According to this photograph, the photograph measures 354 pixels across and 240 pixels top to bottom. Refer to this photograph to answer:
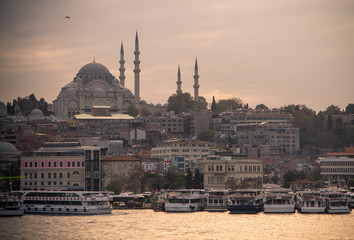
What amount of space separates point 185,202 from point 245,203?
5180 mm

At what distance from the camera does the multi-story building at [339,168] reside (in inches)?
4595

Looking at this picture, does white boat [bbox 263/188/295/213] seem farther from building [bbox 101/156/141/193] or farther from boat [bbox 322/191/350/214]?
building [bbox 101/156/141/193]

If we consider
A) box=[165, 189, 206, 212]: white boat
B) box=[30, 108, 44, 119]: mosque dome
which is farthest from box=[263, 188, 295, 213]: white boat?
box=[30, 108, 44, 119]: mosque dome

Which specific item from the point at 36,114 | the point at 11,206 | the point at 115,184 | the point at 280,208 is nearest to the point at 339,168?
the point at 115,184

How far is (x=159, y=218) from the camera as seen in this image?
78.3 m

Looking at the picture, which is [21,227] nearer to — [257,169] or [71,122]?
[257,169]

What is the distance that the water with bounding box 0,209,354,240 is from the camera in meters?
67.1

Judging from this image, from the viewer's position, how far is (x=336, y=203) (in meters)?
80.9

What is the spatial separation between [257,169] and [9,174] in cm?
2671

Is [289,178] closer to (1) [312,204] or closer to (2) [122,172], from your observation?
(2) [122,172]

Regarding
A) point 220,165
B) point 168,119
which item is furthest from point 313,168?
point 168,119

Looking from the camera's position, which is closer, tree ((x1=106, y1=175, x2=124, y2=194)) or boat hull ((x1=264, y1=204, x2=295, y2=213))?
boat hull ((x1=264, y1=204, x2=295, y2=213))

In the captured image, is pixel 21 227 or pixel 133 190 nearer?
pixel 21 227

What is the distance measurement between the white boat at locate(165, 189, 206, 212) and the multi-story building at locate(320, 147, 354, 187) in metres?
33.7
